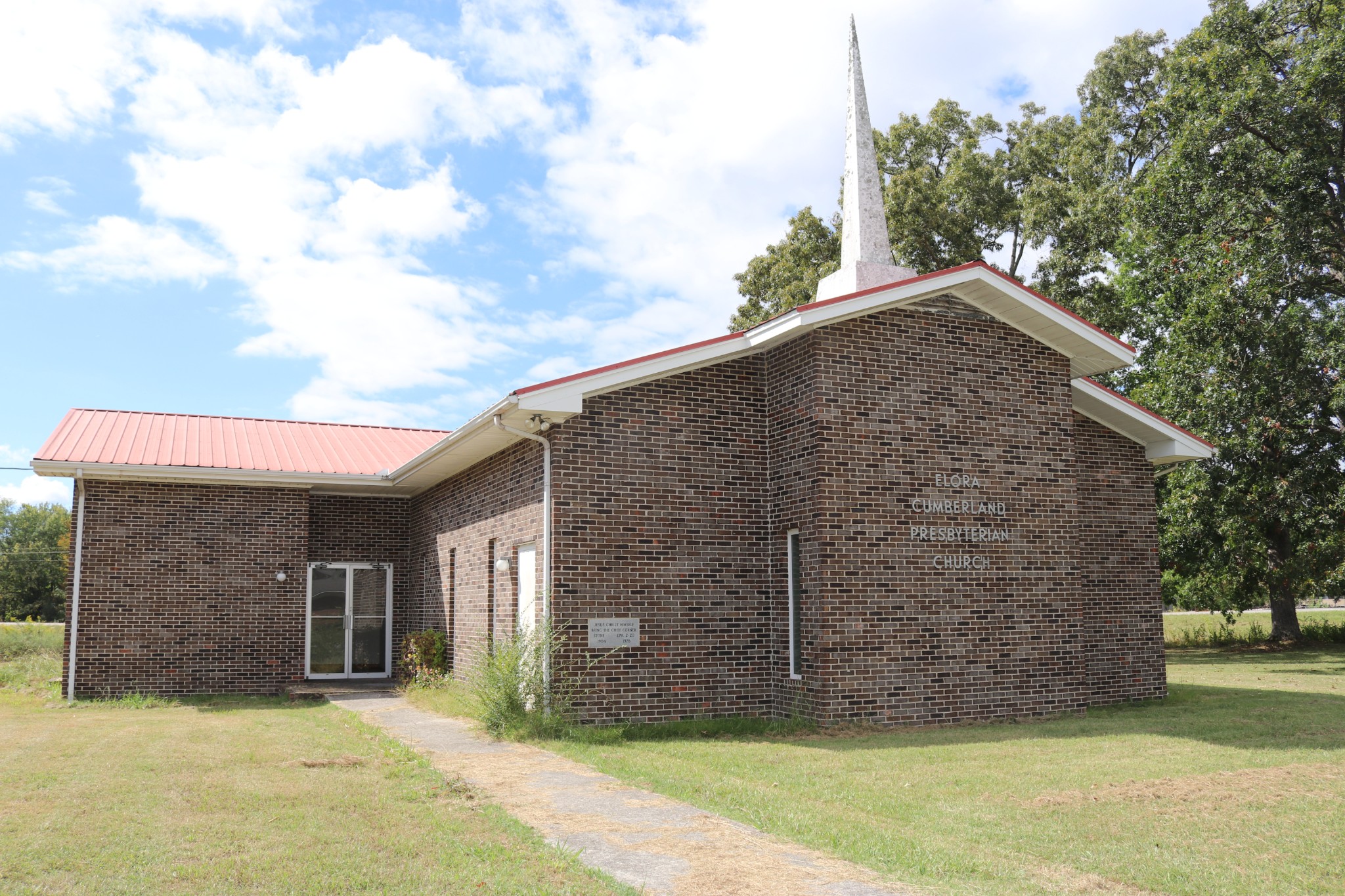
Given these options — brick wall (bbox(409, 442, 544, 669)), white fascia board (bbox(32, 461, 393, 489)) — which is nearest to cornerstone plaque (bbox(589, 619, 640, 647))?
brick wall (bbox(409, 442, 544, 669))

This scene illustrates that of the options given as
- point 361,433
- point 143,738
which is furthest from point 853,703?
point 361,433

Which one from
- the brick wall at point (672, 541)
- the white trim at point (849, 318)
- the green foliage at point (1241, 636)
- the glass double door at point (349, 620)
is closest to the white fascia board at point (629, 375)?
the white trim at point (849, 318)

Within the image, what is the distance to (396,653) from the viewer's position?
18.7m

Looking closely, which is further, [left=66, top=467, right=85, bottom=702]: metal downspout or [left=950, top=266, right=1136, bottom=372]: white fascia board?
[left=66, top=467, right=85, bottom=702]: metal downspout

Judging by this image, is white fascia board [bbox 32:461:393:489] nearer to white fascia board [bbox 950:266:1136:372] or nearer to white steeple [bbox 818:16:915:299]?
white steeple [bbox 818:16:915:299]

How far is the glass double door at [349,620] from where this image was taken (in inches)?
716

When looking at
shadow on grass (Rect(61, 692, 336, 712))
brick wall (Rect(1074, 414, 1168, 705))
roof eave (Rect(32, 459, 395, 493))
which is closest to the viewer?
brick wall (Rect(1074, 414, 1168, 705))

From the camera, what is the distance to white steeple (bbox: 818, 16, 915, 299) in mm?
13875

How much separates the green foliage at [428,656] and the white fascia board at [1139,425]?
406 inches

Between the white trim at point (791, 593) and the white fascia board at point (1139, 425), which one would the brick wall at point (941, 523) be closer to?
the white trim at point (791, 593)

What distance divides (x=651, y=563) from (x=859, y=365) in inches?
135

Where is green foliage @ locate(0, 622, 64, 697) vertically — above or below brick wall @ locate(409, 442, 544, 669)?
below

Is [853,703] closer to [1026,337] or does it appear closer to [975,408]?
[975,408]

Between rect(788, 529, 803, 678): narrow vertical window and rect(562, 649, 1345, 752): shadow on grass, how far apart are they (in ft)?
2.28
